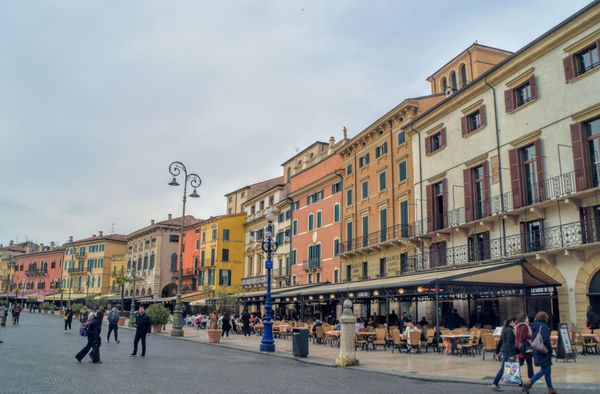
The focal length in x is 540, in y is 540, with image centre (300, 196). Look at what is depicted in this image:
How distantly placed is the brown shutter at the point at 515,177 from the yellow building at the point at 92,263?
7000 cm

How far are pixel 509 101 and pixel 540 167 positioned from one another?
362 cm

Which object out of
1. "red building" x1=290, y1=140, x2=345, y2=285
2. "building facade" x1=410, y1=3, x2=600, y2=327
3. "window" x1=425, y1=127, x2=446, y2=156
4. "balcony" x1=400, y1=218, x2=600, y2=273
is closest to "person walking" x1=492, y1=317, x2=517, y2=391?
"balcony" x1=400, y1=218, x2=600, y2=273

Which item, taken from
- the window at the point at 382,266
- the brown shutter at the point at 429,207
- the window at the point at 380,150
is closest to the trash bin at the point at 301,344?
the brown shutter at the point at 429,207

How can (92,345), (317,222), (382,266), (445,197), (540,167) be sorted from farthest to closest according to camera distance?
(317,222), (382,266), (445,197), (540,167), (92,345)

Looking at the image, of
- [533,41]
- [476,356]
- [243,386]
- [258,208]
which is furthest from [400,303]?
[258,208]

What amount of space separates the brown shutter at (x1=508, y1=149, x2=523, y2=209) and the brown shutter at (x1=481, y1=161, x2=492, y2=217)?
144 centimetres

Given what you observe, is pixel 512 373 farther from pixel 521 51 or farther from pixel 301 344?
pixel 521 51

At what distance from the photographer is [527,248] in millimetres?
21016

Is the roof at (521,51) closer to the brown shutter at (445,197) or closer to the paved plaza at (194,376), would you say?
the brown shutter at (445,197)

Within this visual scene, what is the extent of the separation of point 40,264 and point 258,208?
5973cm

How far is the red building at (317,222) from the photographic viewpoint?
38.3 metres

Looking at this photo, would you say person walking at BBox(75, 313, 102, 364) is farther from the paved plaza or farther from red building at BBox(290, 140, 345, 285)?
red building at BBox(290, 140, 345, 285)

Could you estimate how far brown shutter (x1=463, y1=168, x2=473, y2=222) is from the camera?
24.4 metres

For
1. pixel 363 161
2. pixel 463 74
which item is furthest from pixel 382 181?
Result: pixel 463 74
